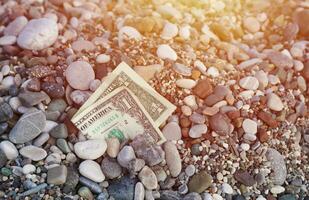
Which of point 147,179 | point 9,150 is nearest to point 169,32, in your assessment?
point 147,179

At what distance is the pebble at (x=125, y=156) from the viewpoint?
1.72 metres

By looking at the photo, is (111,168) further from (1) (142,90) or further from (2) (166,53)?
(2) (166,53)

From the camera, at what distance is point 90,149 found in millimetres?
1733

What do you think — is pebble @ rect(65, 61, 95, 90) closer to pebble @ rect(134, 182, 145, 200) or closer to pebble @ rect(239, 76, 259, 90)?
pebble @ rect(134, 182, 145, 200)

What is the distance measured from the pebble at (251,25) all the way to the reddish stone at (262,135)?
20.5 inches

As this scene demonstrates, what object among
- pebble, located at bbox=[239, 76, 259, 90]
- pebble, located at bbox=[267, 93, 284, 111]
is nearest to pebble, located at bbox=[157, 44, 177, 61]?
pebble, located at bbox=[239, 76, 259, 90]

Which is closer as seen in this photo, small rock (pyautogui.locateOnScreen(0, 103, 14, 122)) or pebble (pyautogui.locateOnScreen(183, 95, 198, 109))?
small rock (pyautogui.locateOnScreen(0, 103, 14, 122))

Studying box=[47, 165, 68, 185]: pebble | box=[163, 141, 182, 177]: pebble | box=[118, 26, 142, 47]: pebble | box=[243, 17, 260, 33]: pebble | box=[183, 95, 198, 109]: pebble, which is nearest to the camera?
box=[47, 165, 68, 185]: pebble

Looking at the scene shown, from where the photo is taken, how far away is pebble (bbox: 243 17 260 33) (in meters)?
2.27

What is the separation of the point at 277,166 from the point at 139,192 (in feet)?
1.54

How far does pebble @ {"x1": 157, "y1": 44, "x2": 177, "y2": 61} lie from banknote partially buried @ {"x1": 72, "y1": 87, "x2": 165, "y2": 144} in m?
0.20

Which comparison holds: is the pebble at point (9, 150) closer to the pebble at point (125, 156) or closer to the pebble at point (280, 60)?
the pebble at point (125, 156)

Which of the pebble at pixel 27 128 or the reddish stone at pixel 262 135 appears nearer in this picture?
the pebble at pixel 27 128

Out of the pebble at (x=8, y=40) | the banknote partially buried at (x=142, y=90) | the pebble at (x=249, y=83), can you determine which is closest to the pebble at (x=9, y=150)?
the banknote partially buried at (x=142, y=90)
